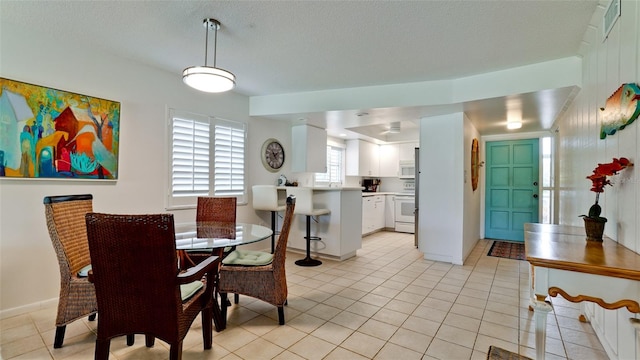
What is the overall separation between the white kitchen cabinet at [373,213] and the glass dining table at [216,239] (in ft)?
12.3

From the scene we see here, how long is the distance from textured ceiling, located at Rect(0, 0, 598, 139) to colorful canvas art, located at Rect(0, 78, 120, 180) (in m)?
0.56

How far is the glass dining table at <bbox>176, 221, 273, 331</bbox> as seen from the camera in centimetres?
201

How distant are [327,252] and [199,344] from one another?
2.49 meters

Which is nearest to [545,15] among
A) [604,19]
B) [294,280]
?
[604,19]

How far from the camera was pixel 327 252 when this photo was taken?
4.39m

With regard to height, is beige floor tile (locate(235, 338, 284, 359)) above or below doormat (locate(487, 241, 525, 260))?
below

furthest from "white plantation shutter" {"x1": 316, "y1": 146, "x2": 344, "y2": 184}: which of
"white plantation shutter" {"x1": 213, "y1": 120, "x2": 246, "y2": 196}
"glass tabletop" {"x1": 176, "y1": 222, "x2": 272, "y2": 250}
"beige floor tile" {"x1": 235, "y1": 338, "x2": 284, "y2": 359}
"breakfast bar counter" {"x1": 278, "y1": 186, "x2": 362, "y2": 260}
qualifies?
"beige floor tile" {"x1": 235, "y1": 338, "x2": 284, "y2": 359}

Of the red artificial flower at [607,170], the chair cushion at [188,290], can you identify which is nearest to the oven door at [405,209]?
the red artificial flower at [607,170]

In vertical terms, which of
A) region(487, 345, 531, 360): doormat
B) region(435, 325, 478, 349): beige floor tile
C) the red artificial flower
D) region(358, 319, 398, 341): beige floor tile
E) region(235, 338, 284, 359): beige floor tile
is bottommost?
region(235, 338, 284, 359): beige floor tile

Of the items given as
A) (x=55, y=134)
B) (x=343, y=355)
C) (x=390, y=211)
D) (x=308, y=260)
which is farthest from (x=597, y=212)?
(x=390, y=211)

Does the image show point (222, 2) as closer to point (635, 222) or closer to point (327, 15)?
point (327, 15)

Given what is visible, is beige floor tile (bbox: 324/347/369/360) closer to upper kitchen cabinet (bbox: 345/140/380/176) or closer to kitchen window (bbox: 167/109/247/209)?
kitchen window (bbox: 167/109/247/209)

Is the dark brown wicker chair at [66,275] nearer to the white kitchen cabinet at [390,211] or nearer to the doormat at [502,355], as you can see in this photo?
the doormat at [502,355]

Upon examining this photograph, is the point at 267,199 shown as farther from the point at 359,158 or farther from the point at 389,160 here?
the point at 389,160
